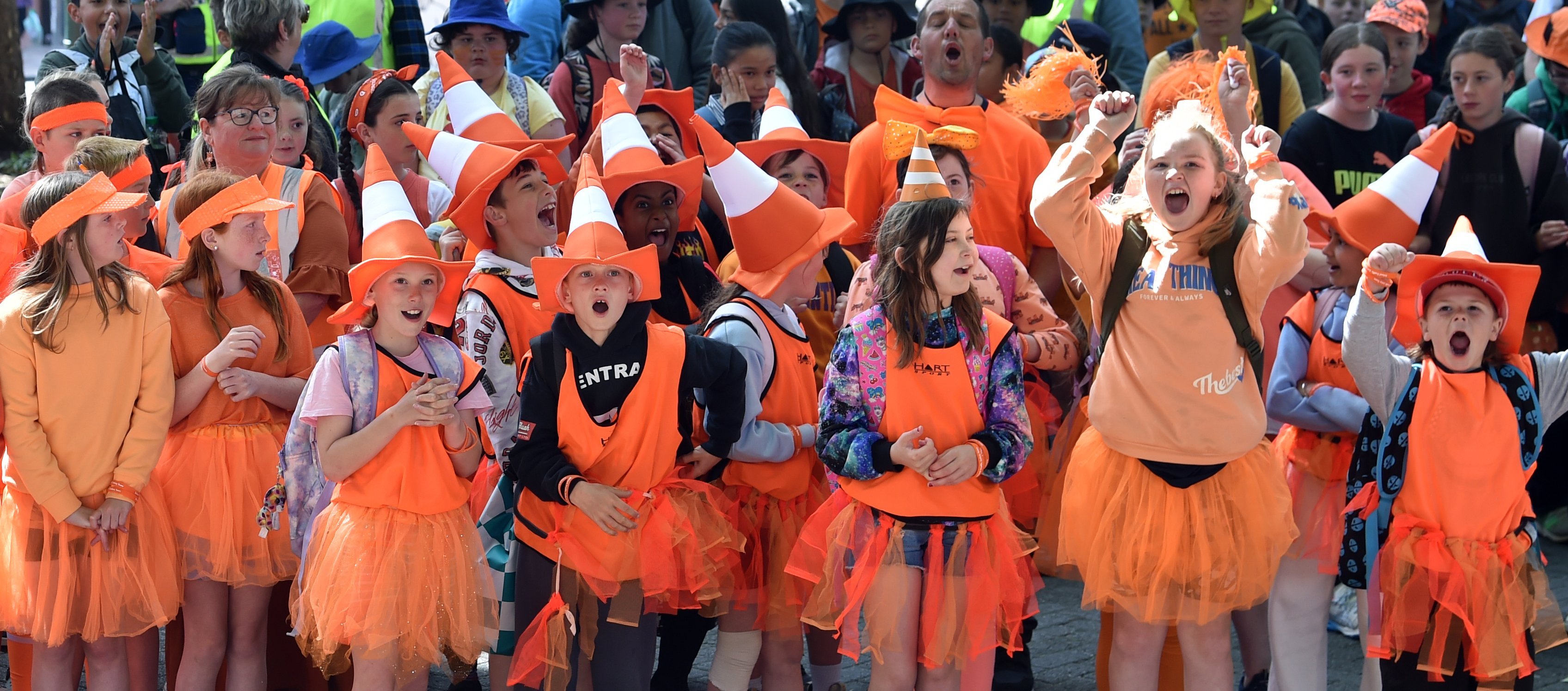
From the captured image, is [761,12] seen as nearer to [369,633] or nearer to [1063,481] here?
[1063,481]

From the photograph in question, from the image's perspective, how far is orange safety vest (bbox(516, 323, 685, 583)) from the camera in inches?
154

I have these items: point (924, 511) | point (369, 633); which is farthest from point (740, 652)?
point (369, 633)

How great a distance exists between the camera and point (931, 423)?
3908 mm

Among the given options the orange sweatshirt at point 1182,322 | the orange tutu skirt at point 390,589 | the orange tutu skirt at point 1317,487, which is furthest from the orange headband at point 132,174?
the orange tutu skirt at point 1317,487

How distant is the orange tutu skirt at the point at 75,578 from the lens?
391 cm

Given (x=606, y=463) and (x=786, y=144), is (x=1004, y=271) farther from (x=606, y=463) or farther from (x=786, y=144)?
(x=606, y=463)

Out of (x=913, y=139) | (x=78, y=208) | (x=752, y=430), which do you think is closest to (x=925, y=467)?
(x=752, y=430)

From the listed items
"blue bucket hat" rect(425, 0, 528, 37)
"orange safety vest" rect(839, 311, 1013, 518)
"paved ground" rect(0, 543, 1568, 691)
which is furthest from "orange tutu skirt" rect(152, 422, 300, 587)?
"blue bucket hat" rect(425, 0, 528, 37)

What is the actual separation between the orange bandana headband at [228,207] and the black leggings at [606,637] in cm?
128

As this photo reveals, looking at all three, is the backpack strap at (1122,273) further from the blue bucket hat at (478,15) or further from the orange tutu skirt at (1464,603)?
the blue bucket hat at (478,15)

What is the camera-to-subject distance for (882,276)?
4012 mm

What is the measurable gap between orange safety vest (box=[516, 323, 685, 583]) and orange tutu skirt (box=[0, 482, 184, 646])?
1122mm

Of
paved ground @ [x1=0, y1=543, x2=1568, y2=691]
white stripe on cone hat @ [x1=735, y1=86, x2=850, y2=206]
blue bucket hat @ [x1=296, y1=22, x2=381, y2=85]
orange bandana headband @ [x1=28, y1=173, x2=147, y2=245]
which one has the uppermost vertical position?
blue bucket hat @ [x1=296, y1=22, x2=381, y2=85]

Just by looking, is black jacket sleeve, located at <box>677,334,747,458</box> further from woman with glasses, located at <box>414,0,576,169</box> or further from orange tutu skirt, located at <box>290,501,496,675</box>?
woman with glasses, located at <box>414,0,576,169</box>
